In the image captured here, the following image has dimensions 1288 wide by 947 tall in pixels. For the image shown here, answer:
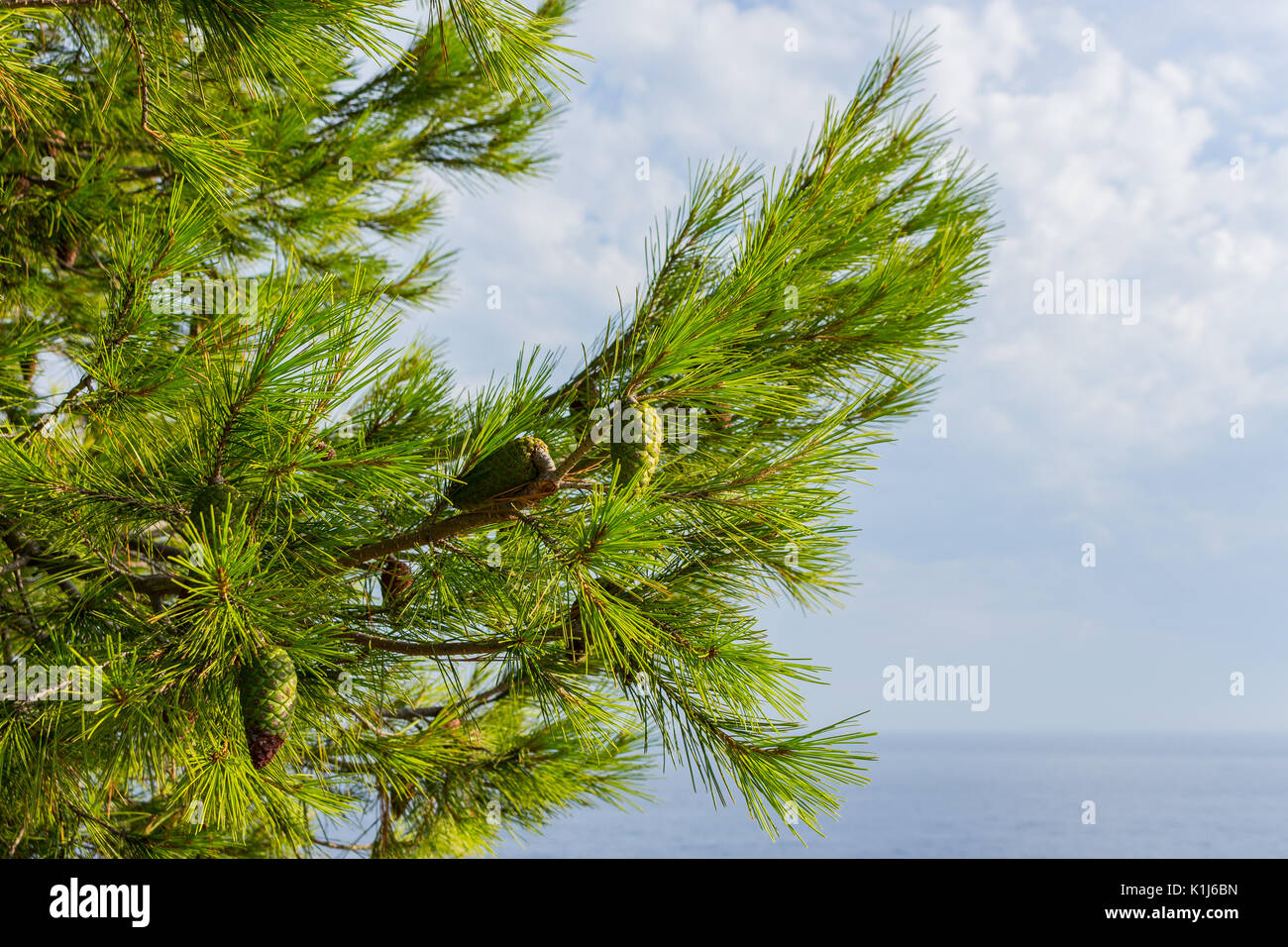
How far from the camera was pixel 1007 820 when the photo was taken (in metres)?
39.2

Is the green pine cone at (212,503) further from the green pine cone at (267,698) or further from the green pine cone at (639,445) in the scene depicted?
the green pine cone at (639,445)

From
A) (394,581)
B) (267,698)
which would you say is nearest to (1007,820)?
(394,581)

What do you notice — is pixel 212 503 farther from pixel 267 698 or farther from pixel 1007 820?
pixel 1007 820

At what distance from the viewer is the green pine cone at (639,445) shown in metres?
0.84

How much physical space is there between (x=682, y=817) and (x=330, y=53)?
41.8 meters

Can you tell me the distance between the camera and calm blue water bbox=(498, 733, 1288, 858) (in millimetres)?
29922

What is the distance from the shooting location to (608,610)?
0.88 meters

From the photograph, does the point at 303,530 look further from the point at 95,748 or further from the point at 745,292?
the point at 745,292

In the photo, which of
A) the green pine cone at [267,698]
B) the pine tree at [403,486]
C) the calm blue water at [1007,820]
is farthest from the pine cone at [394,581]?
the calm blue water at [1007,820]

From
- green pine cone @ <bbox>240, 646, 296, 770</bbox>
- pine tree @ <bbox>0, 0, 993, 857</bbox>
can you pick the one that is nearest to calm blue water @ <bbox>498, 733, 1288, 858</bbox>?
pine tree @ <bbox>0, 0, 993, 857</bbox>

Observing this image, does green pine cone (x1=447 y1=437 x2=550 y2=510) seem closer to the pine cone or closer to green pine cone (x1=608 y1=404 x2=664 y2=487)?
green pine cone (x1=608 y1=404 x2=664 y2=487)

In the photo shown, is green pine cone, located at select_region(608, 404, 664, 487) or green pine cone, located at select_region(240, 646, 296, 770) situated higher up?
green pine cone, located at select_region(608, 404, 664, 487)

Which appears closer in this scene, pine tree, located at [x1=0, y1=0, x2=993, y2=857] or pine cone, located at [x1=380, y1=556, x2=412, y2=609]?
pine tree, located at [x1=0, y1=0, x2=993, y2=857]
